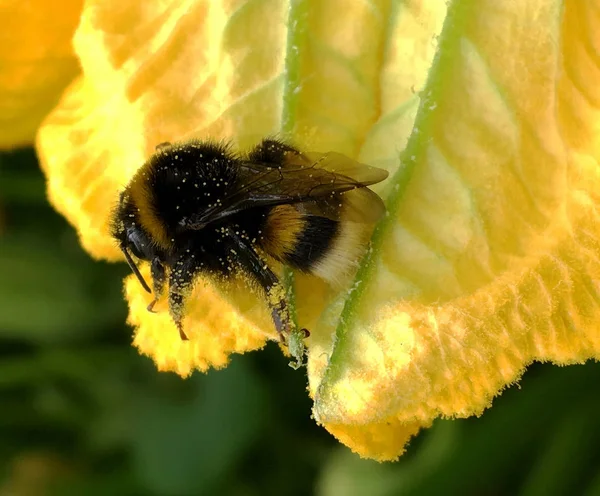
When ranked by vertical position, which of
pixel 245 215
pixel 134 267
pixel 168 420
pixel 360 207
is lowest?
pixel 168 420

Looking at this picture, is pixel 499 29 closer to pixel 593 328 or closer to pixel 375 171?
pixel 375 171

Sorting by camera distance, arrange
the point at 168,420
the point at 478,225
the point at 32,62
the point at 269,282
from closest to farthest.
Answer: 1. the point at 478,225
2. the point at 269,282
3. the point at 32,62
4. the point at 168,420

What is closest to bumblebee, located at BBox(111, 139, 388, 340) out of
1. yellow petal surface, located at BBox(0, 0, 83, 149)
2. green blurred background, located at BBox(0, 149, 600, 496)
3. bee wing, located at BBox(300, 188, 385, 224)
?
bee wing, located at BBox(300, 188, 385, 224)

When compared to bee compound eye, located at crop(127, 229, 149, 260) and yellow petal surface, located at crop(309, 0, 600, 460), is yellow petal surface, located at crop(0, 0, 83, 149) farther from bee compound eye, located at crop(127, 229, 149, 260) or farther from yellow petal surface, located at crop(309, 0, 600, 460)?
yellow petal surface, located at crop(309, 0, 600, 460)

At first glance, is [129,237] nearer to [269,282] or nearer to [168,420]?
[269,282]

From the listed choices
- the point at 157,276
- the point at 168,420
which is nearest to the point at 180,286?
the point at 157,276

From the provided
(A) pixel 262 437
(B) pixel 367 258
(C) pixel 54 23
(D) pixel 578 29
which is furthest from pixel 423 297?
(A) pixel 262 437
